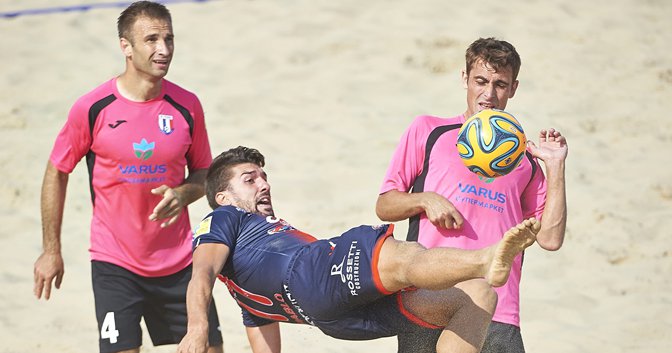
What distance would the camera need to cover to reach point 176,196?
4996 millimetres

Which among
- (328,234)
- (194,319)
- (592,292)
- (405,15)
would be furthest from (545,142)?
(405,15)

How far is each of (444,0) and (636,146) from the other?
3.11 m

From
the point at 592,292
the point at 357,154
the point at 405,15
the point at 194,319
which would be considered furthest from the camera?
the point at 405,15

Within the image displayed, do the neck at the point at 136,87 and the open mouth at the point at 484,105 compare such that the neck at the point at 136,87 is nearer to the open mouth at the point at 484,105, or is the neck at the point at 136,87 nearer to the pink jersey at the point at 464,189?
the pink jersey at the point at 464,189

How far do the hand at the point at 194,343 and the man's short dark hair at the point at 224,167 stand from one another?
97cm

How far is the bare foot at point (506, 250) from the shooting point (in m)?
3.59

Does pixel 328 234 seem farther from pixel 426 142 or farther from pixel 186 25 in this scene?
pixel 186 25

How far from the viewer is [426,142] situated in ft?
14.6

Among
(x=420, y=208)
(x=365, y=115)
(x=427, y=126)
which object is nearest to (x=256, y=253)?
(x=420, y=208)

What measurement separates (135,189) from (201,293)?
1.23m

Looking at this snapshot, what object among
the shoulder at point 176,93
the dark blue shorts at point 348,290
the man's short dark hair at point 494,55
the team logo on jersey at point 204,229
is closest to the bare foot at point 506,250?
the dark blue shorts at point 348,290

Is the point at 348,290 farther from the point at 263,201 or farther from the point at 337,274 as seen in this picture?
the point at 263,201

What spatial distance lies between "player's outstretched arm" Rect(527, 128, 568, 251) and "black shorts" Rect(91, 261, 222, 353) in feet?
5.69

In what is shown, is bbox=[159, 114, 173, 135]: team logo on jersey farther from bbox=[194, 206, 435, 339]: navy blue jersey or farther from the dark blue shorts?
the dark blue shorts
